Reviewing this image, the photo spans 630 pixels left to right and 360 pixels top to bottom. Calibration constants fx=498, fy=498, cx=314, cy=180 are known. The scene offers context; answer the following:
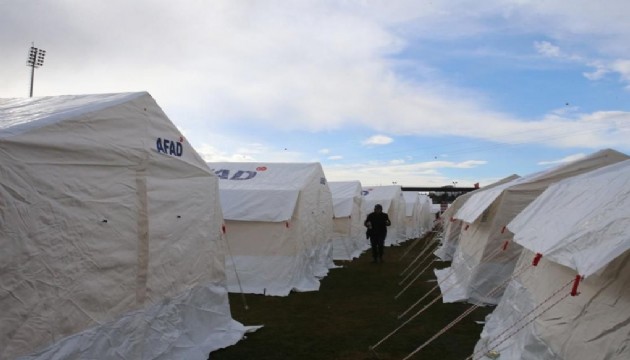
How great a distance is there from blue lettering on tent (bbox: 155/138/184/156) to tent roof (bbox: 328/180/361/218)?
37.2ft

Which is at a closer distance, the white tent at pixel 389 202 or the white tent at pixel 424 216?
the white tent at pixel 389 202

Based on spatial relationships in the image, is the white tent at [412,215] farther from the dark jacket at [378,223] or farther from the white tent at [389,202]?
the dark jacket at [378,223]

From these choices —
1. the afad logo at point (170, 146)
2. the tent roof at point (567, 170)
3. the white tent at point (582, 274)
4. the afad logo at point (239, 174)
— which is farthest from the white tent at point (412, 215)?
→ the white tent at point (582, 274)

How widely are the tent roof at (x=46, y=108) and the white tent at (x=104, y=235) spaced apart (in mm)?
17

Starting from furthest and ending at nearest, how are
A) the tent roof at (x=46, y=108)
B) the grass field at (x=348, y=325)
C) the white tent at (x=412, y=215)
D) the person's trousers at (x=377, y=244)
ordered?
the white tent at (x=412, y=215) < the person's trousers at (x=377, y=244) < the grass field at (x=348, y=325) < the tent roof at (x=46, y=108)

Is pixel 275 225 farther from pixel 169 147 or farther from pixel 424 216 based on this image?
pixel 424 216

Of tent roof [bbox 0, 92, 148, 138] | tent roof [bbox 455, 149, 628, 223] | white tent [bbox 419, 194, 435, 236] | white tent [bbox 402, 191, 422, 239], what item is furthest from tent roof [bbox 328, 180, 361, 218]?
white tent [bbox 419, 194, 435, 236]

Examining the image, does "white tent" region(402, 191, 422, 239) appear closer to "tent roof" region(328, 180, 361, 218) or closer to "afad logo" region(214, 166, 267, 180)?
"tent roof" region(328, 180, 361, 218)

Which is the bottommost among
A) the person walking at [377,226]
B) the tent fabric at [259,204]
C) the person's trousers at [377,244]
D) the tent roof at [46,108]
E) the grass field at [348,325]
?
the grass field at [348,325]

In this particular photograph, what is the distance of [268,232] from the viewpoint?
1052 cm

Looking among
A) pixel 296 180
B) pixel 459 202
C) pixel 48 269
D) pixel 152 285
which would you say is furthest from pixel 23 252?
pixel 459 202

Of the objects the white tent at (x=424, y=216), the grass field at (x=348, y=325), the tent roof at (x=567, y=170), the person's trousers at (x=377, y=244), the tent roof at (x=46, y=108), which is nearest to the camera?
the tent roof at (x=46, y=108)

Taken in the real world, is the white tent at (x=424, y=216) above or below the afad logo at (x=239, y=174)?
below

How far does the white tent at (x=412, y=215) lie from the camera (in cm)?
2964
